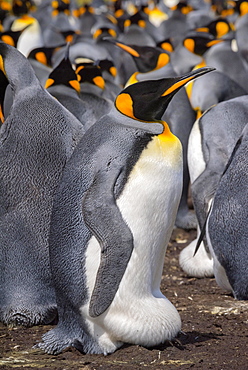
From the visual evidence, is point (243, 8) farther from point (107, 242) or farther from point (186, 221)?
point (107, 242)

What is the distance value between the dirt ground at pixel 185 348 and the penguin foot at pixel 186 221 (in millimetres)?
2166

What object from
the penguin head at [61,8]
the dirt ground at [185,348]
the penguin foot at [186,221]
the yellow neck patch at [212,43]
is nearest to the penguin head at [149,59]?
the penguin foot at [186,221]

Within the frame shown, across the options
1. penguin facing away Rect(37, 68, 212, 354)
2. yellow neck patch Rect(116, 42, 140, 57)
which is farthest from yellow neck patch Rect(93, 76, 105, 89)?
penguin facing away Rect(37, 68, 212, 354)

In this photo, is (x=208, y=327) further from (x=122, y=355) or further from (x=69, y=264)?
(x=69, y=264)

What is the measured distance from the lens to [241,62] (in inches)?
359

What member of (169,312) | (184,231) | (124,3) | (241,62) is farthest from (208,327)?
(124,3)

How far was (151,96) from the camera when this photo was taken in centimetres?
331

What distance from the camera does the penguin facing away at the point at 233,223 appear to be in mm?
4168

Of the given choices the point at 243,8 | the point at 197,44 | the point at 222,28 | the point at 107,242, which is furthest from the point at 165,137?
the point at 222,28

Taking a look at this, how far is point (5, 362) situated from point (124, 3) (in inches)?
965

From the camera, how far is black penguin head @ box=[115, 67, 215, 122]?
10.9 feet

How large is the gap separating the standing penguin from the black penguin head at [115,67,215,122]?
2.21 ft

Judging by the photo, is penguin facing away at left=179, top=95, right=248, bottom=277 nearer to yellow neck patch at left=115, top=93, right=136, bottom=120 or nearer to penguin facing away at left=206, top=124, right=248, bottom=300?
penguin facing away at left=206, top=124, right=248, bottom=300

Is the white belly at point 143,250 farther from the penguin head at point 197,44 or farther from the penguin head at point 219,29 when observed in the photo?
the penguin head at point 219,29
